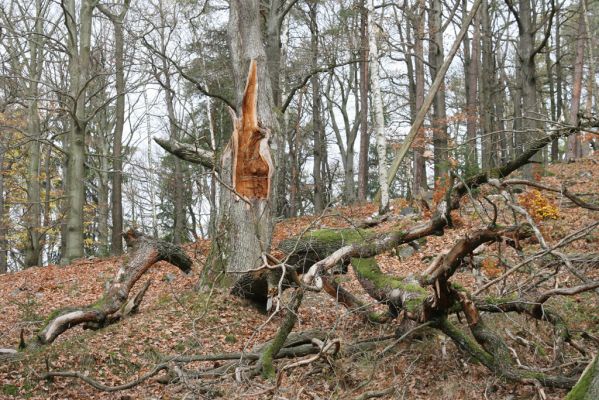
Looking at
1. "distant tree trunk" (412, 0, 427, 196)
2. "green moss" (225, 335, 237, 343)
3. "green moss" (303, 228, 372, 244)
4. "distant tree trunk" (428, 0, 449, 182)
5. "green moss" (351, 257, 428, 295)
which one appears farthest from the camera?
"distant tree trunk" (412, 0, 427, 196)

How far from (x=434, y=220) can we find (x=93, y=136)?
83.3 ft

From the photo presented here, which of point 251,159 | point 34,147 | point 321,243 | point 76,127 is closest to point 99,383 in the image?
point 321,243

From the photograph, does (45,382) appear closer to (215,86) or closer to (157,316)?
(157,316)

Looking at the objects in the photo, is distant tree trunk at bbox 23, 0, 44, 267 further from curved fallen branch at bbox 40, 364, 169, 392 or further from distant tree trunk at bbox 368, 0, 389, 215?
curved fallen branch at bbox 40, 364, 169, 392

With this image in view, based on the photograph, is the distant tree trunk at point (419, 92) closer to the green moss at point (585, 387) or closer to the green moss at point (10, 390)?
the green moss at point (10, 390)

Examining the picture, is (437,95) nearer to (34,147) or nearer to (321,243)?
(321,243)

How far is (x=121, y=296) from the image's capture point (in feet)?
27.0

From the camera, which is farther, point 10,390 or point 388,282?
point 388,282

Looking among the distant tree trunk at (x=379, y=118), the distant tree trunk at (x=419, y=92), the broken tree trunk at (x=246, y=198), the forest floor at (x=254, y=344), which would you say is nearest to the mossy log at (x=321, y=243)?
the forest floor at (x=254, y=344)

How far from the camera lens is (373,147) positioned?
3328 centimetres

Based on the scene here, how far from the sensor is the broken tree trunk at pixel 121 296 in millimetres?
7191

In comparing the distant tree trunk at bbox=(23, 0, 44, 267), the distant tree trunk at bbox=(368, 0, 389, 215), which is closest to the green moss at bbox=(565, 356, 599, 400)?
the distant tree trunk at bbox=(368, 0, 389, 215)

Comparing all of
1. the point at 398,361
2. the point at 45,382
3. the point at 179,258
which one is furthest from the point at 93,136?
the point at 398,361

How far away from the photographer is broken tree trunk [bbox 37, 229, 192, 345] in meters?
7.19
